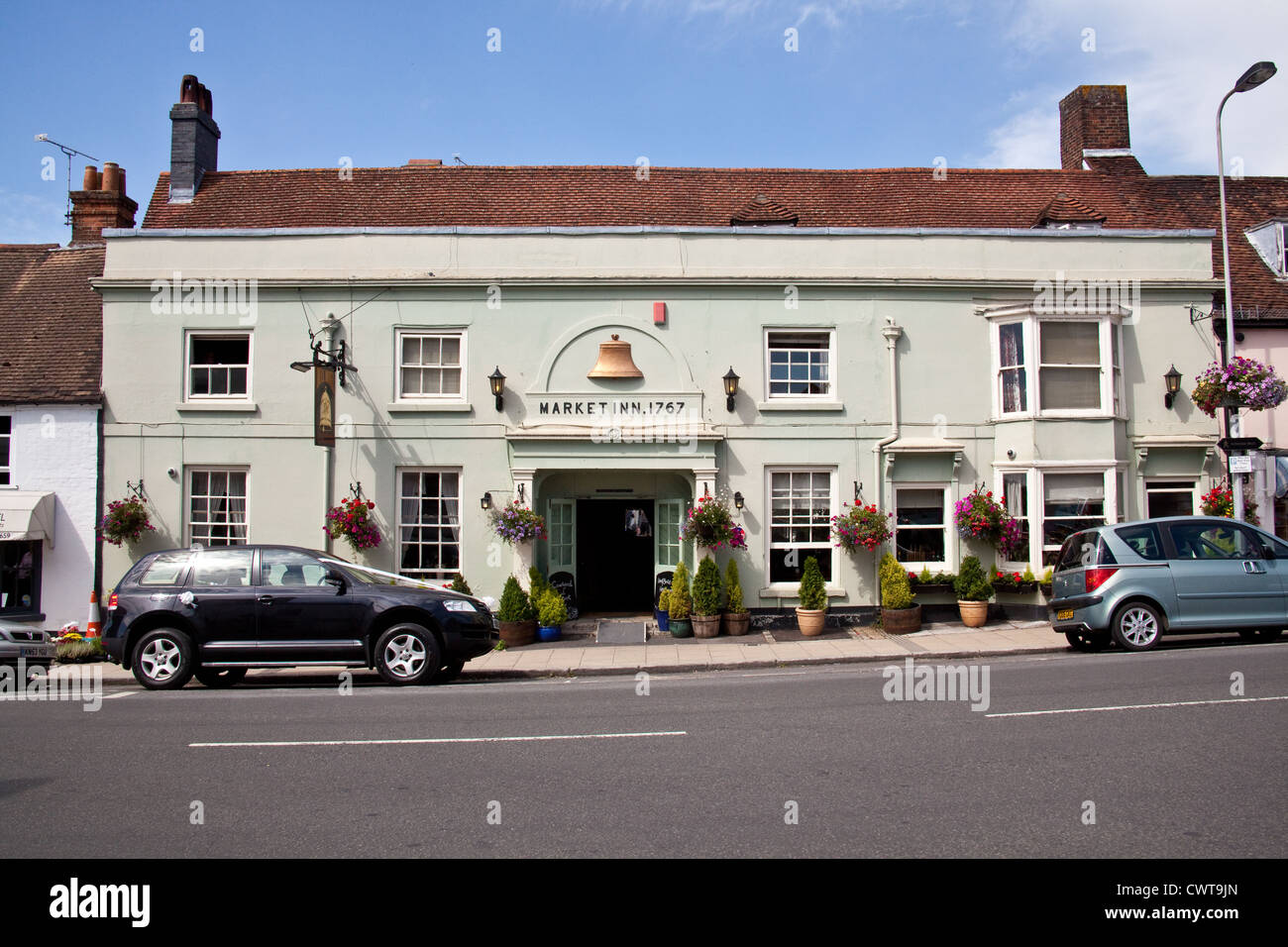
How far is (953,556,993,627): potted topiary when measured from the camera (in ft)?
51.8

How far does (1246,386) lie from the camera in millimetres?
15141

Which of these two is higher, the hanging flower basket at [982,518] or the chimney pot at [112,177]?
the chimney pot at [112,177]

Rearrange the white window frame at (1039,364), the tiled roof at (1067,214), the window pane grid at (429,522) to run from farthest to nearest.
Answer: the tiled roof at (1067,214) → the window pane grid at (429,522) → the white window frame at (1039,364)

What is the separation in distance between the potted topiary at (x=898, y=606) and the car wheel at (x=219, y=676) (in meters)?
9.67

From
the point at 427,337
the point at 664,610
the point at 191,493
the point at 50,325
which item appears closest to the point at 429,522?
the point at 427,337

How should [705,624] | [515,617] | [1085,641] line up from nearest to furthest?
[1085,641] → [515,617] → [705,624]

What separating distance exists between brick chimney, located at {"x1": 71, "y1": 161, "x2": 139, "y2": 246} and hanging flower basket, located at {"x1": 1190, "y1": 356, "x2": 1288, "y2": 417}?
21820 mm

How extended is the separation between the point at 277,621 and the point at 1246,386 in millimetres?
14696

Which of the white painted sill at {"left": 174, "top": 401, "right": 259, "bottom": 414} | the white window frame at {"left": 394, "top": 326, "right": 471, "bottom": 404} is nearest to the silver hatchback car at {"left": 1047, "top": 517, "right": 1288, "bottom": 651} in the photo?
the white window frame at {"left": 394, "top": 326, "right": 471, "bottom": 404}

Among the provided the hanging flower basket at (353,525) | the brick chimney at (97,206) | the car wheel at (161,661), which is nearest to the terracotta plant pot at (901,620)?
the hanging flower basket at (353,525)

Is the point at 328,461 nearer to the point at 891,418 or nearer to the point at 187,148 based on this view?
the point at 187,148

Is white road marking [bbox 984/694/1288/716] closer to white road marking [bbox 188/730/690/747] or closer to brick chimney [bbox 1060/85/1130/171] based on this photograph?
white road marking [bbox 188/730/690/747]

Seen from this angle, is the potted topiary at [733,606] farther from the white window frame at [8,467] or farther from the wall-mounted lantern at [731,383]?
the white window frame at [8,467]

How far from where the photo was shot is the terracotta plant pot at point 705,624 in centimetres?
1551
